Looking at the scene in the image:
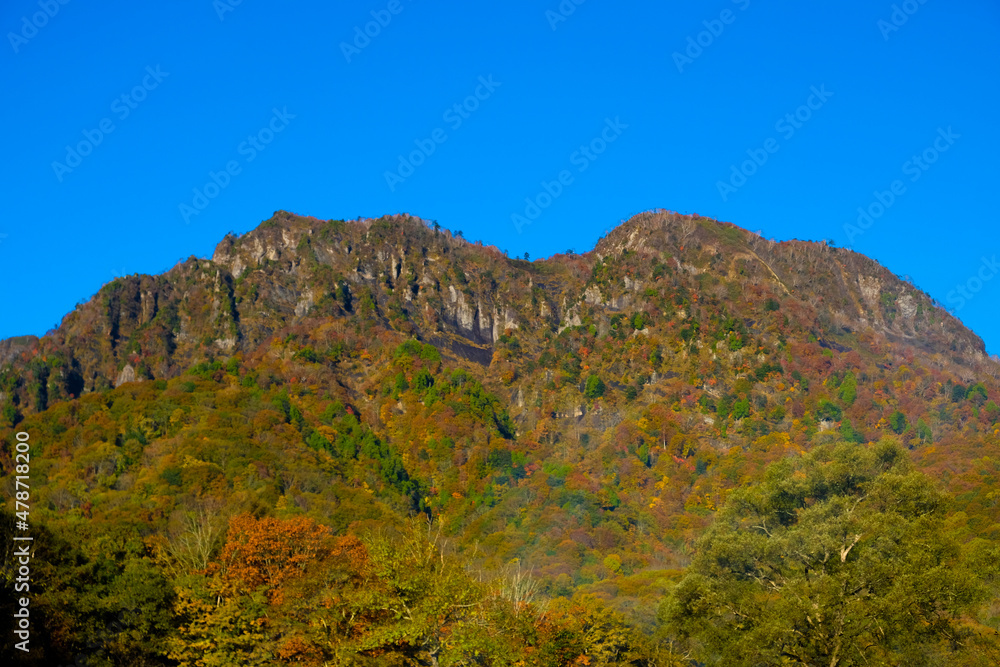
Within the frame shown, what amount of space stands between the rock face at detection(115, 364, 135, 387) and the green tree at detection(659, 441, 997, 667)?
15492 cm

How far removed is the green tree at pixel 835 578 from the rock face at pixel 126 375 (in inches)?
6099

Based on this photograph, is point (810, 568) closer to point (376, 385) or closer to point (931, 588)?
point (931, 588)

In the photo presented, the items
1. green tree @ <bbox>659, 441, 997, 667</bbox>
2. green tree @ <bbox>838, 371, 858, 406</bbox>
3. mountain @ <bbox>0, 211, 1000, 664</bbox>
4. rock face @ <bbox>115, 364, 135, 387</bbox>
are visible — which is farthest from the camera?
rock face @ <bbox>115, 364, 135, 387</bbox>

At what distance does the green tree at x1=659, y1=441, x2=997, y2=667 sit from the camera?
3681 centimetres

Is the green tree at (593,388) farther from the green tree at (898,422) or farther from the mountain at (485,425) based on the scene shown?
the green tree at (898,422)

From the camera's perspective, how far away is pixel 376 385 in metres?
180

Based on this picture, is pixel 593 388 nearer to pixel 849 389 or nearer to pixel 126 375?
pixel 849 389

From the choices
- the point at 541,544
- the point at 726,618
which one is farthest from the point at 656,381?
the point at 726,618

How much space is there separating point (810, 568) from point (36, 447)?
110532 millimetres

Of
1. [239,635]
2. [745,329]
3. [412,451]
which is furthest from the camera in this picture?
[745,329]

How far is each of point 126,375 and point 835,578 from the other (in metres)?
173

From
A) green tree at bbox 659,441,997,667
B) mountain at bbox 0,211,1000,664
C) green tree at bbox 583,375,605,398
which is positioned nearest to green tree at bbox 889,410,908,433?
mountain at bbox 0,211,1000,664

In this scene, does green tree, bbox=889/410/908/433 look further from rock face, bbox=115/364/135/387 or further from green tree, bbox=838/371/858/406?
rock face, bbox=115/364/135/387

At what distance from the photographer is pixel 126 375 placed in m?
188
